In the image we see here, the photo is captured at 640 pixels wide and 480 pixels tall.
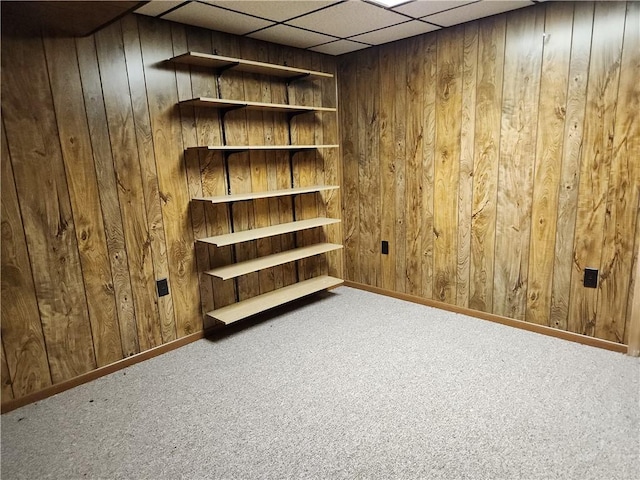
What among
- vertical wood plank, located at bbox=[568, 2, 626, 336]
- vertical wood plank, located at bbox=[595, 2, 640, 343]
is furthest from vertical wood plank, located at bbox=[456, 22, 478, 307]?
vertical wood plank, located at bbox=[595, 2, 640, 343]

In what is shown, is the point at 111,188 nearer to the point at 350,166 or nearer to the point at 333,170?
the point at 333,170

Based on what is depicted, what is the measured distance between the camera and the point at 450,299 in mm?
3348

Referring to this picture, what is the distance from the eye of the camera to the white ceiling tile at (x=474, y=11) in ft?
8.23

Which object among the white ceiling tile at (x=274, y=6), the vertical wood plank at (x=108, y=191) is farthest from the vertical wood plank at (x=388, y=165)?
the vertical wood plank at (x=108, y=191)

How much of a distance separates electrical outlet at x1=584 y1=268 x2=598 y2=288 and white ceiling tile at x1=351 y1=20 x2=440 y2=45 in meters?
1.98

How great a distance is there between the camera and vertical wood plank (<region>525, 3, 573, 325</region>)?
8.25ft

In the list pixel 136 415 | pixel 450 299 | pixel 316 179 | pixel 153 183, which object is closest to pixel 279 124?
pixel 316 179

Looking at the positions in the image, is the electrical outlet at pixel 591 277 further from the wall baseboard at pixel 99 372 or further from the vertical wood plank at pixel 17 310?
the vertical wood plank at pixel 17 310

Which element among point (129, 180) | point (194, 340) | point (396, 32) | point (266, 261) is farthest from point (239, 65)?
point (194, 340)

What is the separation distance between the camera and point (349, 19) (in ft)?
8.77

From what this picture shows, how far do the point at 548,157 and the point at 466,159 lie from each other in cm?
56

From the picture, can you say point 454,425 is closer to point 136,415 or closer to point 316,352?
point 316,352

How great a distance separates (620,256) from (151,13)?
3.20 meters

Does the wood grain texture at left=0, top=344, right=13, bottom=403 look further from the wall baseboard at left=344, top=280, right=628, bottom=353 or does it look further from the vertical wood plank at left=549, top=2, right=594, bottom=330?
the vertical wood plank at left=549, top=2, right=594, bottom=330
